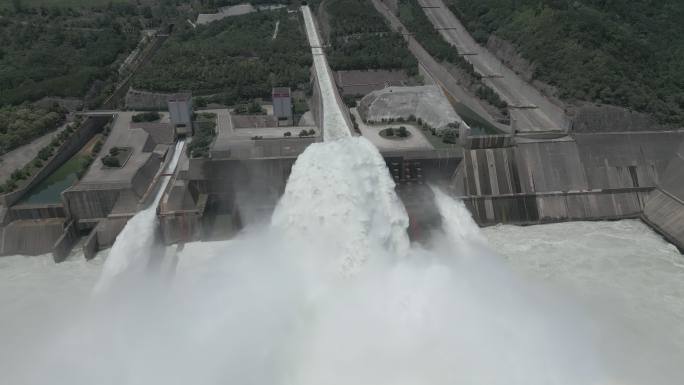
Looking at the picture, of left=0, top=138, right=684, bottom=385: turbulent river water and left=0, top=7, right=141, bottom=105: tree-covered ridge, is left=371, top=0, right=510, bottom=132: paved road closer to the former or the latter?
left=0, top=138, right=684, bottom=385: turbulent river water

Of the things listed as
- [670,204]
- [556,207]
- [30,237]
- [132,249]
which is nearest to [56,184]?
[30,237]

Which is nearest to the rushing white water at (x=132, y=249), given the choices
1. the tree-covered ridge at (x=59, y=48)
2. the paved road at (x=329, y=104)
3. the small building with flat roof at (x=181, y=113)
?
the small building with flat roof at (x=181, y=113)

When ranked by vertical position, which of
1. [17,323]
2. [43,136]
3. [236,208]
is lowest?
[17,323]

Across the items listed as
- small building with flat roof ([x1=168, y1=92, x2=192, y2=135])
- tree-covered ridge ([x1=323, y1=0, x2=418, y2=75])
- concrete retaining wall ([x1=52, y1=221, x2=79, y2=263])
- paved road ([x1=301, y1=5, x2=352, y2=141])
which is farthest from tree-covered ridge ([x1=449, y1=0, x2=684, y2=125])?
concrete retaining wall ([x1=52, y1=221, x2=79, y2=263])

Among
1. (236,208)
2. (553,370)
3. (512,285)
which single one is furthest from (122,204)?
(553,370)

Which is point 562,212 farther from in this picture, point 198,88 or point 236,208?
point 198,88
